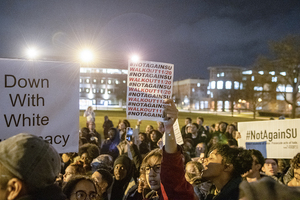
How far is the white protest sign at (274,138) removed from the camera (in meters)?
5.50

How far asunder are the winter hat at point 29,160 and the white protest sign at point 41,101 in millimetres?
1920

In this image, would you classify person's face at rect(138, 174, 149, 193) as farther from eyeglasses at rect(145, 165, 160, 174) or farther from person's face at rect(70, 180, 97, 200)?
person's face at rect(70, 180, 97, 200)

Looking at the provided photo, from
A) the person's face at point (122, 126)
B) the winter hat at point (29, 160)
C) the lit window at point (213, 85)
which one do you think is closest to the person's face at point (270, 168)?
the winter hat at point (29, 160)

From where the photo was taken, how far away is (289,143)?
18.2ft

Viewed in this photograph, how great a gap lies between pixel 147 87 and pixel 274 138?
3187mm

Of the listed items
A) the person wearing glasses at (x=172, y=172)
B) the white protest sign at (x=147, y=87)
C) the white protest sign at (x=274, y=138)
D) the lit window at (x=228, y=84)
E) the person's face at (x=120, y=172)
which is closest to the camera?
the person wearing glasses at (x=172, y=172)

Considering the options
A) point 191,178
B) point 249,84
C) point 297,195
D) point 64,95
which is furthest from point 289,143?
point 249,84

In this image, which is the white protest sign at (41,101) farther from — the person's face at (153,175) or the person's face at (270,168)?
the person's face at (270,168)

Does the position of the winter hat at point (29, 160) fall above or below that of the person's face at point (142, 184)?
above

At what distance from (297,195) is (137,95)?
3699 mm

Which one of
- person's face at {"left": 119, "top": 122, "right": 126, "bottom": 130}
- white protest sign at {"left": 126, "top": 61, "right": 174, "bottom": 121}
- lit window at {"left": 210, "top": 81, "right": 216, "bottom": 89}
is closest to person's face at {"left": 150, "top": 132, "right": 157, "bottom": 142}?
person's face at {"left": 119, "top": 122, "right": 126, "bottom": 130}

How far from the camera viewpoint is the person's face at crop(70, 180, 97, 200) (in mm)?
2787

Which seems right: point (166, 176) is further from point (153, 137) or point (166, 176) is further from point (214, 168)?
point (153, 137)

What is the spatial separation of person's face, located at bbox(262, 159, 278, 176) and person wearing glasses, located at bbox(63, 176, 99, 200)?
136 inches
